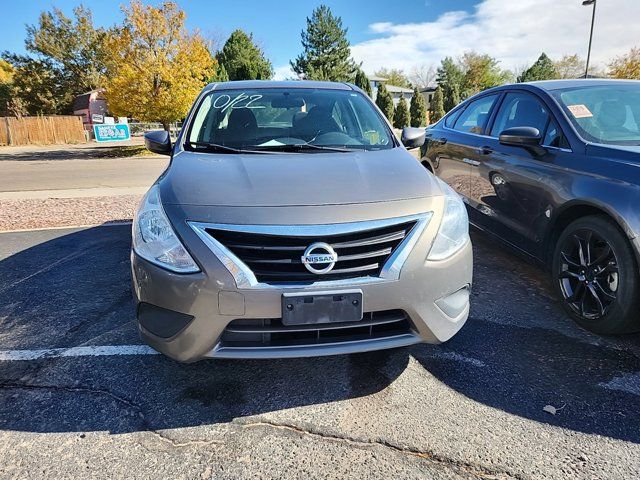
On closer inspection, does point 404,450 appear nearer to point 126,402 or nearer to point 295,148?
point 126,402

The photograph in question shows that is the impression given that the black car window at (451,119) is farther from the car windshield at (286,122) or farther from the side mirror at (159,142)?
the side mirror at (159,142)

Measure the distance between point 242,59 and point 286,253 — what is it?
42.8 m

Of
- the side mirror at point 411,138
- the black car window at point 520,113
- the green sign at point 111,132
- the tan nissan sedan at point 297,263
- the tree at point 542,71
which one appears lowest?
the green sign at point 111,132

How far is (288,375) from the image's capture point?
8.43 feet

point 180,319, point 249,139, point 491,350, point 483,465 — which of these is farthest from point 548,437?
point 249,139

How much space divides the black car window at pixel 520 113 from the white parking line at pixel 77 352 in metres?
3.39

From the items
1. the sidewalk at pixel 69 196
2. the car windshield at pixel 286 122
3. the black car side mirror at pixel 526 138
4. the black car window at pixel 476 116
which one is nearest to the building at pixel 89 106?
the sidewalk at pixel 69 196

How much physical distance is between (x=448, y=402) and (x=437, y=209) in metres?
0.99

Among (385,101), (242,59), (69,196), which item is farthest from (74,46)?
(69,196)

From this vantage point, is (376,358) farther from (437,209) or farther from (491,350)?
(437,209)

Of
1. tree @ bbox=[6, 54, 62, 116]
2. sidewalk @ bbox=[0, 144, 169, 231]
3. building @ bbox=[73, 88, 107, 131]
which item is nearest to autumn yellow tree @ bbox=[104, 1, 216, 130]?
sidewalk @ bbox=[0, 144, 169, 231]

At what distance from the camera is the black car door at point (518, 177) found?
3404 millimetres

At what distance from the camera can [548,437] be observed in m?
2.07

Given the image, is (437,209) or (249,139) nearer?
(437,209)
